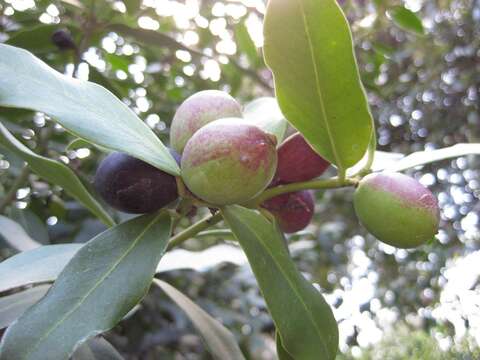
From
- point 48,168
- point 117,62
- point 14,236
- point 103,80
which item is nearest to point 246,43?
point 117,62

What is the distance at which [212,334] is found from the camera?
0.98 meters

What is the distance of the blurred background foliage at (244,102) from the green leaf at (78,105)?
0.59 ft

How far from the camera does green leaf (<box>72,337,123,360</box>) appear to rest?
0.86 m

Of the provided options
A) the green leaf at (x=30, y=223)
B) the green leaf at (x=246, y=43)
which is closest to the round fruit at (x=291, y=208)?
the green leaf at (x=30, y=223)

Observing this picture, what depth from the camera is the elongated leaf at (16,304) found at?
83cm

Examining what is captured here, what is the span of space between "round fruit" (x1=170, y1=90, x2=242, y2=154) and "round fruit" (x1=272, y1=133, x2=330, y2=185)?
9 centimetres

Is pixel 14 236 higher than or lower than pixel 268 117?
lower

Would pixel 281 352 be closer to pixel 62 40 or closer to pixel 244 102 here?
pixel 62 40

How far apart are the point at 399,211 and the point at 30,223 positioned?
85 centimetres

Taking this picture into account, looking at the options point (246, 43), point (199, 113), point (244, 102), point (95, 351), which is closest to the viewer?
point (199, 113)

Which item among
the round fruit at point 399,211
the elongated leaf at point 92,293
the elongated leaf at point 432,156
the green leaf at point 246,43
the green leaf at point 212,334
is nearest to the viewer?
the elongated leaf at point 92,293

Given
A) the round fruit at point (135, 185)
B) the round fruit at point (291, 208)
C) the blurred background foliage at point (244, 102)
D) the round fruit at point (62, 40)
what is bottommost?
the blurred background foliage at point (244, 102)

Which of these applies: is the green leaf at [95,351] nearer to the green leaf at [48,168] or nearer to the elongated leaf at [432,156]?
the green leaf at [48,168]

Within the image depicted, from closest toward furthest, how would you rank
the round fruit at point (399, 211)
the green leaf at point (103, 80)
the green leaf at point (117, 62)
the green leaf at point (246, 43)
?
the round fruit at point (399, 211) → the green leaf at point (103, 80) → the green leaf at point (117, 62) → the green leaf at point (246, 43)
